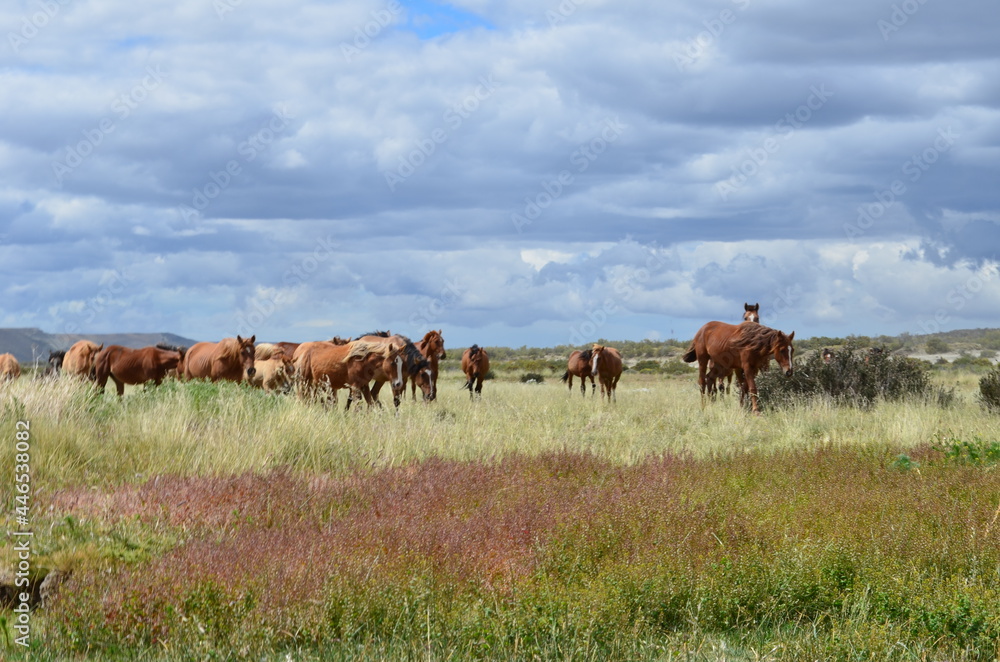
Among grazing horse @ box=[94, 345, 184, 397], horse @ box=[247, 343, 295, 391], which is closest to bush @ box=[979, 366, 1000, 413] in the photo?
horse @ box=[247, 343, 295, 391]

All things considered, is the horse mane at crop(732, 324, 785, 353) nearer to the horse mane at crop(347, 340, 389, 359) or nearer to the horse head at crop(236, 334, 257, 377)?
the horse mane at crop(347, 340, 389, 359)

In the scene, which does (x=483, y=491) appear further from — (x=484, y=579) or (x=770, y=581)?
(x=770, y=581)

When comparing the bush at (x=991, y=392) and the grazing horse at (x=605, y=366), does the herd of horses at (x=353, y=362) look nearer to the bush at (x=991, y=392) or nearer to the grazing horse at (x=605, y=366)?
the grazing horse at (x=605, y=366)

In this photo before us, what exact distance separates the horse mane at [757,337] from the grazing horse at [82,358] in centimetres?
1604

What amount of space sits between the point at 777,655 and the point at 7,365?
26.0m

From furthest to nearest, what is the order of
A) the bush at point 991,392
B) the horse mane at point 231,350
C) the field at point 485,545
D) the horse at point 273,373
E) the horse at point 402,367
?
the horse at point 273,373, the horse mane at point 231,350, the bush at point 991,392, the horse at point 402,367, the field at point 485,545

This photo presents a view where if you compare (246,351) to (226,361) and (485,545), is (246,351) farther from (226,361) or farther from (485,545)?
(485,545)

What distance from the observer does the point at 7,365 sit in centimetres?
2677

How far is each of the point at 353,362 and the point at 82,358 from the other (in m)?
10.2

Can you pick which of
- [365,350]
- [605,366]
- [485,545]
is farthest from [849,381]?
[485,545]

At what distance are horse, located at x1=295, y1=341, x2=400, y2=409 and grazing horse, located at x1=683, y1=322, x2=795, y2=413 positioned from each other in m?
7.59

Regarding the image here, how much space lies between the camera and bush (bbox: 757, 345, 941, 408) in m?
21.4

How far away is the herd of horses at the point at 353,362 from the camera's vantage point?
19000mm

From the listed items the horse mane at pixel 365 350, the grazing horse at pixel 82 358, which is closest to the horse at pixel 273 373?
the horse mane at pixel 365 350
